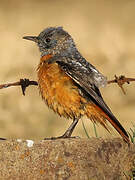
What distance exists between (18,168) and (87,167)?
787 mm

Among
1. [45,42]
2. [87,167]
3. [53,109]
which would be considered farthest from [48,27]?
[87,167]

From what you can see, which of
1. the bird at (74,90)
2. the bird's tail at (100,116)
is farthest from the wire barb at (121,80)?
the bird's tail at (100,116)

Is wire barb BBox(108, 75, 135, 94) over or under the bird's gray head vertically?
under

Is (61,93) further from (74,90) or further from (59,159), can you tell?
(59,159)

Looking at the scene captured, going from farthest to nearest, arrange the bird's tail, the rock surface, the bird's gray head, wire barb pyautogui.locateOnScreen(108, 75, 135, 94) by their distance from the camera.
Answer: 1. the bird's gray head
2. wire barb pyautogui.locateOnScreen(108, 75, 135, 94)
3. the bird's tail
4. the rock surface

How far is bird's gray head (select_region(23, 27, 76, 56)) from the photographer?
6734 mm

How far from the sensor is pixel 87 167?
4.84 meters

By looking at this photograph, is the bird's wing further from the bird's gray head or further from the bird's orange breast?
the bird's gray head

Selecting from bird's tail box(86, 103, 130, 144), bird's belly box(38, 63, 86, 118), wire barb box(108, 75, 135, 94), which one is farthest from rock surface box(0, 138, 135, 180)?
wire barb box(108, 75, 135, 94)

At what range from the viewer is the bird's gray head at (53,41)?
22.1 ft

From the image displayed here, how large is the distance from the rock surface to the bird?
18.5 inches

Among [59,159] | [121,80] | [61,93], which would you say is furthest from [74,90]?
[59,159]

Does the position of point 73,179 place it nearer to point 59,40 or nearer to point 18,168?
point 18,168

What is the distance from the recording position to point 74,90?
5.63 meters
